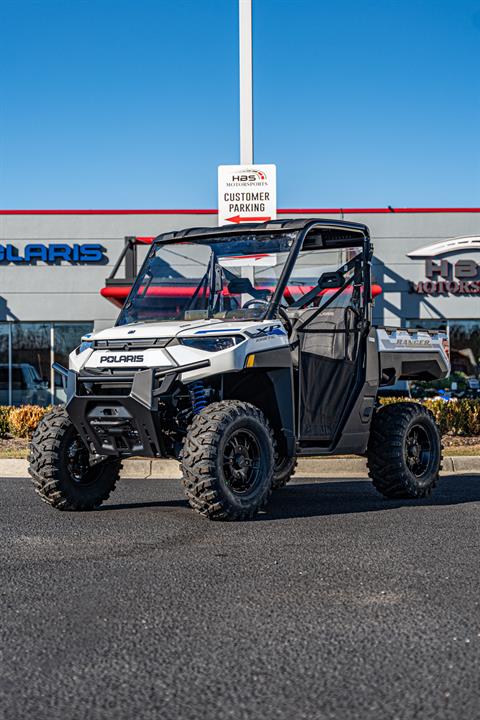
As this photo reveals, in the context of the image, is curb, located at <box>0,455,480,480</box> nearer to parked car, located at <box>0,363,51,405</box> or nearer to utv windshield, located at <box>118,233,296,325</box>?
utv windshield, located at <box>118,233,296,325</box>

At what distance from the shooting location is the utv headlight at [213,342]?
7691mm

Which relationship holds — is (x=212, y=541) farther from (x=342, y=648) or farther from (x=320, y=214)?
(x=320, y=214)

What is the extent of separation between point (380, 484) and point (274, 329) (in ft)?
6.94

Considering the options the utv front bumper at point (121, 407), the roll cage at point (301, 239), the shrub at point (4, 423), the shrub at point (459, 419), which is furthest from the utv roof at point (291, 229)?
the shrub at point (4, 423)

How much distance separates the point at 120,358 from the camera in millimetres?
7816

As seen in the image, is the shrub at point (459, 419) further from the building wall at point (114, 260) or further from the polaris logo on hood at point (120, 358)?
the building wall at point (114, 260)

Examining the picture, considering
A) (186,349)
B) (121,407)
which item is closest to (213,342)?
(186,349)

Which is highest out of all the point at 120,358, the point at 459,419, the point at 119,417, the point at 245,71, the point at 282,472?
the point at 245,71

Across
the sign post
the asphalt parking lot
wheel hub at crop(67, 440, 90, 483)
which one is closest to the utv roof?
wheel hub at crop(67, 440, 90, 483)

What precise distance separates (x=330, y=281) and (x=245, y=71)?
27.3 ft

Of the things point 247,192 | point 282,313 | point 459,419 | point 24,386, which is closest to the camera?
point 282,313

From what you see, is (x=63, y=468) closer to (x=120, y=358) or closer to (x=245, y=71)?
(x=120, y=358)

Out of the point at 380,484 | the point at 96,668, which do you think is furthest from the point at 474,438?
the point at 96,668

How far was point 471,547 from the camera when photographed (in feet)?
22.1
